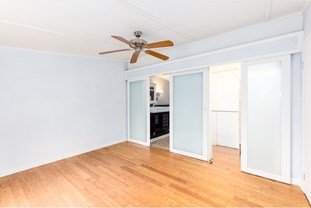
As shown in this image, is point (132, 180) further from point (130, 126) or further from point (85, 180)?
point (130, 126)

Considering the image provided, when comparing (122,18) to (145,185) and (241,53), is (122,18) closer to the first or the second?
(241,53)

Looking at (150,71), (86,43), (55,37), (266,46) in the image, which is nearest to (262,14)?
(266,46)

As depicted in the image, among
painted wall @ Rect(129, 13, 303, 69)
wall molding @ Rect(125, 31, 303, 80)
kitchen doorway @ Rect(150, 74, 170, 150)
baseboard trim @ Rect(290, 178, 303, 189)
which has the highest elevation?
painted wall @ Rect(129, 13, 303, 69)

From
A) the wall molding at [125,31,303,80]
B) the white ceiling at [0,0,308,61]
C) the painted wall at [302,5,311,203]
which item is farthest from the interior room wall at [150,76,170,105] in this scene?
the painted wall at [302,5,311,203]

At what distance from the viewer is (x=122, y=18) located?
232 centimetres

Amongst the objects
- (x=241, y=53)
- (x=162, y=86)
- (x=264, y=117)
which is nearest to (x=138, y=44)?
(x=241, y=53)

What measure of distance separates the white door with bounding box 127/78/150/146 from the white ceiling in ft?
5.86

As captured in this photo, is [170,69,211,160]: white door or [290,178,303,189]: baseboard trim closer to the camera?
[290,178,303,189]: baseboard trim

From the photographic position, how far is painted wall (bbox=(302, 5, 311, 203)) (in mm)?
1943

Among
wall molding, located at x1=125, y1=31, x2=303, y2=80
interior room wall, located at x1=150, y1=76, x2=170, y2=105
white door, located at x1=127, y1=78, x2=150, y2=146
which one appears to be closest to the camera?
wall molding, located at x1=125, y1=31, x2=303, y2=80

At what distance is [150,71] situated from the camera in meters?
4.29

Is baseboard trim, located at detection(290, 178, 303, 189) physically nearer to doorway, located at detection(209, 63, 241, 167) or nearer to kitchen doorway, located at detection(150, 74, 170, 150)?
doorway, located at detection(209, 63, 241, 167)

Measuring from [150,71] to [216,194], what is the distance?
3.15m

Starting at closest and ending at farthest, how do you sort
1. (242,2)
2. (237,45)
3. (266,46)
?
(242,2) < (266,46) < (237,45)
